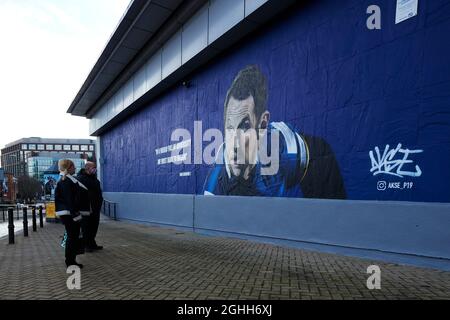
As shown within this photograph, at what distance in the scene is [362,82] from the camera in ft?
19.9

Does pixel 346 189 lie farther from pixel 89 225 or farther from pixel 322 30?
pixel 89 225

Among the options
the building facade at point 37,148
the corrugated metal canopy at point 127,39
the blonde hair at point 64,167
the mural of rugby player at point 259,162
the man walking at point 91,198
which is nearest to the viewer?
the blonde hair at point 64,167

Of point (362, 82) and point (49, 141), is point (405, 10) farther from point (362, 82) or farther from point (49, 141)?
point (49, 141)

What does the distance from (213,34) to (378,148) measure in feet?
19.2

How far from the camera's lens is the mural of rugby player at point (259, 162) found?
678 cm

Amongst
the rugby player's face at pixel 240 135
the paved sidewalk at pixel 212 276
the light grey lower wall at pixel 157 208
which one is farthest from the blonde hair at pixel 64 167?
the light grey lower wall at pixel 157 208

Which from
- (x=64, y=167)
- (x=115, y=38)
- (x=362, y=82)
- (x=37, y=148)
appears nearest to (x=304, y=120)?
(x=362, y=82)

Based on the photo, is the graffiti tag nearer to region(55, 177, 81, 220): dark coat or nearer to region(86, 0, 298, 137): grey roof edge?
region(86, 0, 298, 137): grey roof edge

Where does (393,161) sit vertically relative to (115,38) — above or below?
below

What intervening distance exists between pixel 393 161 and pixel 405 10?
247cm

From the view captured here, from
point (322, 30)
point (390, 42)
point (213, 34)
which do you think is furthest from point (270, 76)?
point (390, 42)

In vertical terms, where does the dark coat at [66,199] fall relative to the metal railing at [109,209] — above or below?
above

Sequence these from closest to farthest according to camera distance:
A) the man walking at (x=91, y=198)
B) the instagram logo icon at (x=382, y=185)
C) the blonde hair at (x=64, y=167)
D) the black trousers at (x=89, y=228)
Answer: the blonde hair at (x=64, y=167) → the instagram logo icon at (x=382, y=185) → the black trousers at (x=89, y=228) → the man walking at (x=91, y=198)

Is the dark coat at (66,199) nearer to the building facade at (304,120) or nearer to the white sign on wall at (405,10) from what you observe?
the building facade at (304,120)
